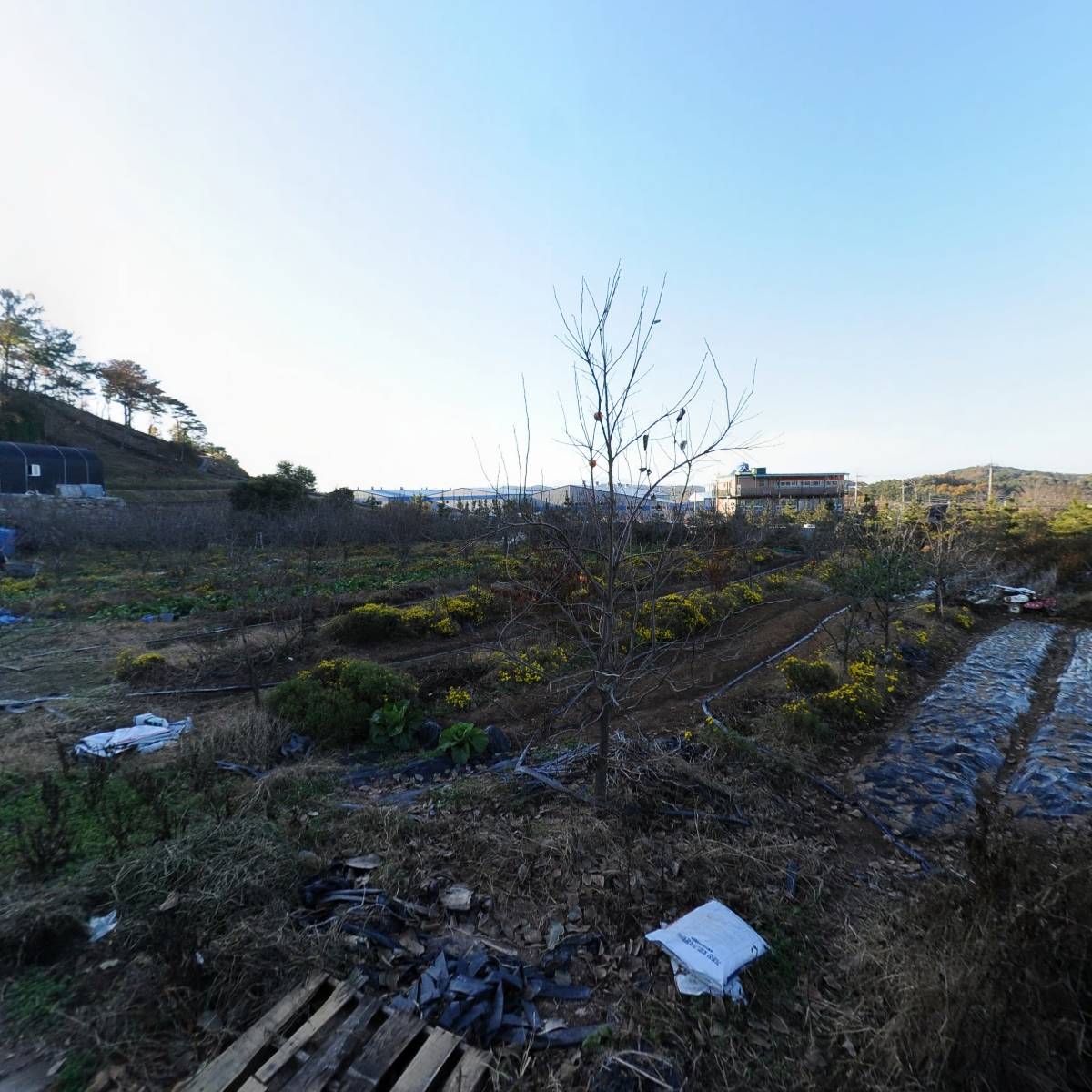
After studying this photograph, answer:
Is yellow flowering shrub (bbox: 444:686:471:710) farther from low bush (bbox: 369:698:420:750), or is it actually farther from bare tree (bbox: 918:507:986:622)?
bare tree (bbox: 918:507:986:622)

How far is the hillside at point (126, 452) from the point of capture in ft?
102

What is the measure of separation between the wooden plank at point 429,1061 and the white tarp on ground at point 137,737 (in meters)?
4.15

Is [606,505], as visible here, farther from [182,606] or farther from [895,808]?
[182,606]

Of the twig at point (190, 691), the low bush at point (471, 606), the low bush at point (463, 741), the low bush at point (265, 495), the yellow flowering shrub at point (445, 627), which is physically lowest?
the twig at point (190, 691)

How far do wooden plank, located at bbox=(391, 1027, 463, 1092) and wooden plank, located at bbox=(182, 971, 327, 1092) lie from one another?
571 millimetres

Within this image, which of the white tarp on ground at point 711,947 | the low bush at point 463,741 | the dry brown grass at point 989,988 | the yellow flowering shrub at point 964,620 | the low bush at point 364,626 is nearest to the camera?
the dry brown grass at point 989,988

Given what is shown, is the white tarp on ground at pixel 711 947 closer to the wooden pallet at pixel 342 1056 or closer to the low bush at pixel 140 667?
the wooden pallet at pixel 342 1056

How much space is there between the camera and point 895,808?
449cm

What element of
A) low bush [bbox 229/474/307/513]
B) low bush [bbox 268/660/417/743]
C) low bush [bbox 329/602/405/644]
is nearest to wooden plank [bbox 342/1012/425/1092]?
low bush [bbox 268/660/417/743]

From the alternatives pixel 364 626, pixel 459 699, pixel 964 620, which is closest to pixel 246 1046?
pixel 459 699

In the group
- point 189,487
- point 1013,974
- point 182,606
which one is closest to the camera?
point 1013,974

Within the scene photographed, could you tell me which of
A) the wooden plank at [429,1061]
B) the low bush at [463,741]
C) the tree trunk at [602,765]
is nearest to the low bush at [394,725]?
the low bush at [463,741]

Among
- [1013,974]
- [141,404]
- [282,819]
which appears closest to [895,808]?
[1013,974]

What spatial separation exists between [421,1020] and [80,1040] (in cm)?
139
